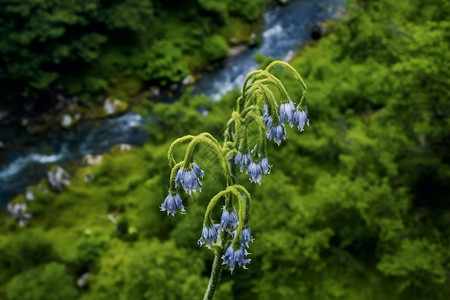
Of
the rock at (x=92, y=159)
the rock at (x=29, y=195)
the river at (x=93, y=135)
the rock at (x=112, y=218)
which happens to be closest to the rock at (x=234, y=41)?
the river at (x=93, y=135)

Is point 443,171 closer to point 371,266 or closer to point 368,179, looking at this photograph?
point 368,179

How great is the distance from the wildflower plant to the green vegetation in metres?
19.2

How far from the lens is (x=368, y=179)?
42.9 feet

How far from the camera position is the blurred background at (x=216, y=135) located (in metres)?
12.5

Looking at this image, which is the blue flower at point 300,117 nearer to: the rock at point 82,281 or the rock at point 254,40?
the rock at point 82,281

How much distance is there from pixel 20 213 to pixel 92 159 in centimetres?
362

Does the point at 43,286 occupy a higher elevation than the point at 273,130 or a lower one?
lower

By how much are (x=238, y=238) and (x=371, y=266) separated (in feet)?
40.3

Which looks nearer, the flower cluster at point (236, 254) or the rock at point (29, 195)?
the flower cluster at point (236, 254)

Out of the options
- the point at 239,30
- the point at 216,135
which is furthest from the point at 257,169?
the point at 239,30

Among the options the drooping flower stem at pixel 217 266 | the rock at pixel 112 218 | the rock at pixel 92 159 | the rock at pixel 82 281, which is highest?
the drooping flower stem at pixel 217 266

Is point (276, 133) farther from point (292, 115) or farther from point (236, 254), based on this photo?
point (236, 254)

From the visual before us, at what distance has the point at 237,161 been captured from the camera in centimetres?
264

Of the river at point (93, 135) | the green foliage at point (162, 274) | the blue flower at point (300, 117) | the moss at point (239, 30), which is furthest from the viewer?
the moss at point (239, 30)
